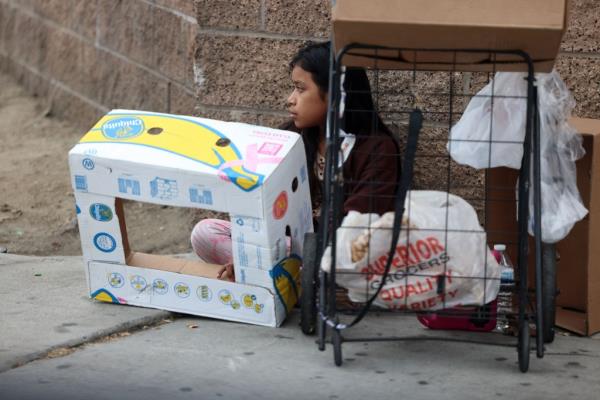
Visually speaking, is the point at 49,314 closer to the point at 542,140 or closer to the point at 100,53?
the point at 542,140

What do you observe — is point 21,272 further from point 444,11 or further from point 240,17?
point 444,11

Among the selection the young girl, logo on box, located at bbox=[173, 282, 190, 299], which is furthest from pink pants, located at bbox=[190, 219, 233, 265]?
logo on box, located at bbox=[173, 282, 190, 299]

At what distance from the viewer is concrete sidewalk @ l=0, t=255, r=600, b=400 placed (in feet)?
11.6

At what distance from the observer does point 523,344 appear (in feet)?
12.0

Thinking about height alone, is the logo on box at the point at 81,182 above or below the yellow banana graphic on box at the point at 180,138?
below

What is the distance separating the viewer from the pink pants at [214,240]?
4422mm

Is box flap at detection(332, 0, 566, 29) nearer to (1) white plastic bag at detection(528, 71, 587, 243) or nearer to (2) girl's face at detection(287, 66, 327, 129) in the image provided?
(1) white plastic bag at detection(528, 71, 587, 243)

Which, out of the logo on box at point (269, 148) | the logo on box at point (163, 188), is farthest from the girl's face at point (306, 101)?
the logo on box at point (163, 188)

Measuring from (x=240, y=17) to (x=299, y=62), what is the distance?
0.79 m

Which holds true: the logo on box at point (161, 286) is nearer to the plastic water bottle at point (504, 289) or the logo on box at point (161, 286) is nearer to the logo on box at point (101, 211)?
the logo on box at point (101, 211)

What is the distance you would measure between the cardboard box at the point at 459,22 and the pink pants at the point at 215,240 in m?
1.19

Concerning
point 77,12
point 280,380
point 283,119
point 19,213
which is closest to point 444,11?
point 280,380

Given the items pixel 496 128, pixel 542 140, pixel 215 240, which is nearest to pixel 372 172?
pixel 496 128

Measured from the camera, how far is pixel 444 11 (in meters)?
3.43
